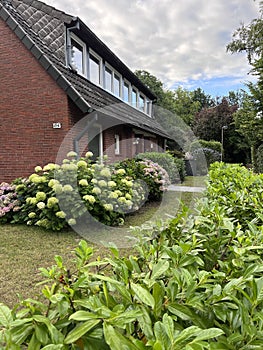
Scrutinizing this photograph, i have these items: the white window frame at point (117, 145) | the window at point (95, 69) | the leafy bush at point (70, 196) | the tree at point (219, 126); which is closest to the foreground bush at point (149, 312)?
the leafy bush at point (70, 196)

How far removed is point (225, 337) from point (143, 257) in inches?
19.6

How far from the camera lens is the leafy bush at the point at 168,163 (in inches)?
451

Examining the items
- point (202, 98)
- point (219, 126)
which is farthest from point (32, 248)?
point (202, 98)

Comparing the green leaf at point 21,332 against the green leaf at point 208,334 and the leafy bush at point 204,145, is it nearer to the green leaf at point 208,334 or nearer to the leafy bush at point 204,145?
the green leaf at point 208,334

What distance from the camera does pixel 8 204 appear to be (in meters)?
6.04

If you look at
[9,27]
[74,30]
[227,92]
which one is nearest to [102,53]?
[74,30]

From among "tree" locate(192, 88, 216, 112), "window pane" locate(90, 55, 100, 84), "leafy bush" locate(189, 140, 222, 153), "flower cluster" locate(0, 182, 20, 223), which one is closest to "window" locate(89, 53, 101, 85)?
"window pane" locate(90, 55, 100, 84)

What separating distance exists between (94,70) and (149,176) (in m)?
5.05

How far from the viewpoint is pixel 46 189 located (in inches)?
220

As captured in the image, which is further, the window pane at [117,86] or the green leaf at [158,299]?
the window pane at [117,86]

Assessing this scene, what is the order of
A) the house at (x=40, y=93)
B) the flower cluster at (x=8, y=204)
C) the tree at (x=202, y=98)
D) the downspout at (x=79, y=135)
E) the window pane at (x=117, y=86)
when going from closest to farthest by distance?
the flower cluster at (x=8, y=204) < the house at (x=40, y=93) < the downspout at (x=79, y=135) < the window pane at (x=117, y=86) < the tree at (x=202, y=98)

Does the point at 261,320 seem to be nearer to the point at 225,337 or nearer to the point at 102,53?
the point at 225,337

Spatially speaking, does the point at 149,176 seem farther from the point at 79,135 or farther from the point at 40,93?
the point at 40,93

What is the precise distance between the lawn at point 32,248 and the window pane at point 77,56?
5.60 metres
